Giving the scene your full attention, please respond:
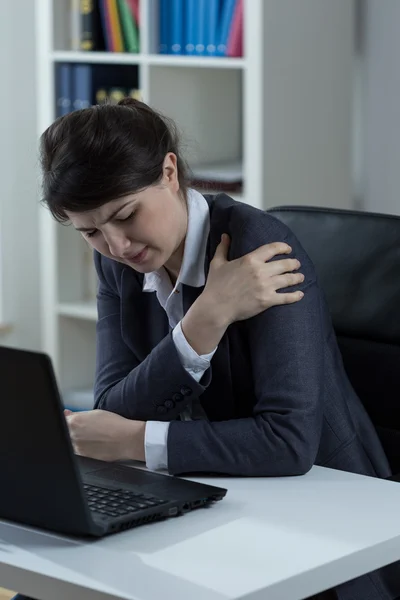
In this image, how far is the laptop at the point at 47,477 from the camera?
1201 millimetres

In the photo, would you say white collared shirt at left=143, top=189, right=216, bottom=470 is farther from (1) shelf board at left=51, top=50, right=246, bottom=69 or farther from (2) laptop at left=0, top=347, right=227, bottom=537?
(1) shelf board at left=51, top=50, right=246, bottom=69

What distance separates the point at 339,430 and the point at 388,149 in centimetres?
167

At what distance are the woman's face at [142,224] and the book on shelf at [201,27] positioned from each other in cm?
152

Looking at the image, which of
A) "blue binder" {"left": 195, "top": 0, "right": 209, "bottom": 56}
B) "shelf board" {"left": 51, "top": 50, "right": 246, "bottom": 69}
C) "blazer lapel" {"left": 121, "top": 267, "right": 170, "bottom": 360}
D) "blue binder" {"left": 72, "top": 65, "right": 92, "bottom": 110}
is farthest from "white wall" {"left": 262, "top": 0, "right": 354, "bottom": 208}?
"blazer lapel" {"left": 121, "top": 267, "right": 170, "bottom": 360}

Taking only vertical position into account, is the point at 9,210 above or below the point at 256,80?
below

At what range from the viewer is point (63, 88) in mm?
3609

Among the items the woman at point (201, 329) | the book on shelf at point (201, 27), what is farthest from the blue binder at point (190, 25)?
the woman at point (201, 329)

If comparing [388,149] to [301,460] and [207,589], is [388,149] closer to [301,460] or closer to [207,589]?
[301,460]

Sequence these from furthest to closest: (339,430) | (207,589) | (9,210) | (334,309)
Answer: (9,210) → (334,309) → (339,430) → (207,589)

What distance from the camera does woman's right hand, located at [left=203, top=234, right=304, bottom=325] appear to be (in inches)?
64.0

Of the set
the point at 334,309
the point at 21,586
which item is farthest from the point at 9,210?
the point at 21,586

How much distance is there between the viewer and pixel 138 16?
343 cm

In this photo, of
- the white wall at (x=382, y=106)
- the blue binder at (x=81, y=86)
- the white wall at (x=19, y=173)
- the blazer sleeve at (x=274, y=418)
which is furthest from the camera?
the white wall at (x=19, y=173)

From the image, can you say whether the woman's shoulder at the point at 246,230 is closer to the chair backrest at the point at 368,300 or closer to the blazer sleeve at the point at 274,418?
the blazer sleeve at the point at 274,418
